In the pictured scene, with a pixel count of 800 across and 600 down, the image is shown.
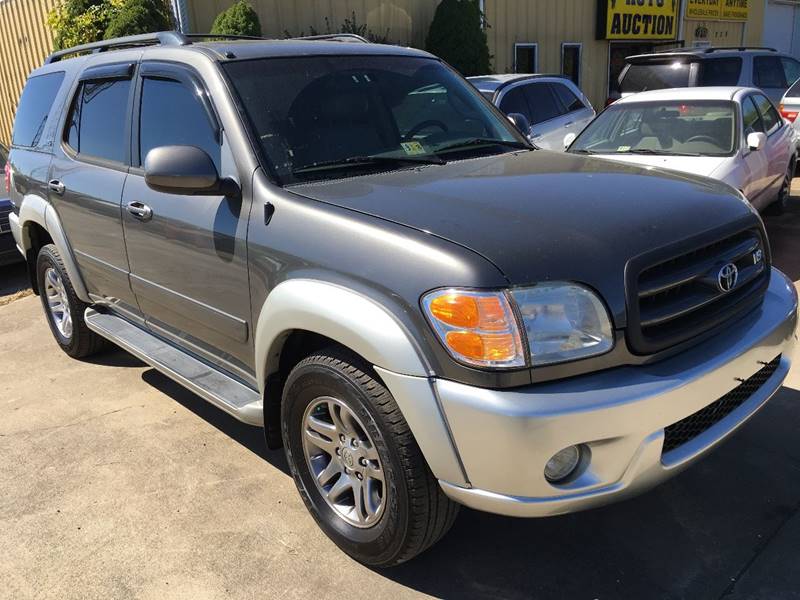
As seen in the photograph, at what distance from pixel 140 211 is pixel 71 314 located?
5.59ft

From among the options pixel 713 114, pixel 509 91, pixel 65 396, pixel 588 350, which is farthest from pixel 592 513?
pixel 509 91

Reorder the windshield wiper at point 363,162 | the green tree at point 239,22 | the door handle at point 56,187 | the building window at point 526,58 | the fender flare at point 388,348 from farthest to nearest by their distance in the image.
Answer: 1. the building window at point 526,58
2. the green tree at point 239,22
3. the door handle at point 56,187
4. the windshield wiper at point 363,162
5. the fender flare at point 388,348

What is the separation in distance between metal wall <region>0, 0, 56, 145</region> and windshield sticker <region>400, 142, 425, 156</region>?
10033mm

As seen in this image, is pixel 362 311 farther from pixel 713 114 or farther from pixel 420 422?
pixel 713 114

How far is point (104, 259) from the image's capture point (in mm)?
4082

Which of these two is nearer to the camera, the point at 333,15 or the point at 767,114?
the point at 767,114

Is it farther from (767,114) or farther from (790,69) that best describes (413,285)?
(790,69)

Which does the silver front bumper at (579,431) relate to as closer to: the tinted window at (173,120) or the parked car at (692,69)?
the tinted window at (173,120)

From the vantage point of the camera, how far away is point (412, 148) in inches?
130

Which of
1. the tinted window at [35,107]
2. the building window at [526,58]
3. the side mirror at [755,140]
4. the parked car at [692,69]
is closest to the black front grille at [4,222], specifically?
the tinted window at [35,107]

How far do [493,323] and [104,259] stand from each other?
2.79 metres

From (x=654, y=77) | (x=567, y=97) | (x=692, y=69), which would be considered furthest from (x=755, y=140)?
(x=654, y=77)

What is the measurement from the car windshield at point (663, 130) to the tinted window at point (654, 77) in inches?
142

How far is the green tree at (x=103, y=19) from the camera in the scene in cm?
914
